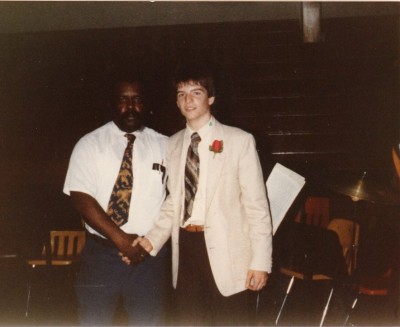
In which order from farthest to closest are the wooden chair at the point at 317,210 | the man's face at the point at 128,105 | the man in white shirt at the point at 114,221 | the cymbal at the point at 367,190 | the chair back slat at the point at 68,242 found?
the wooden chair at the point at 317,210, the chair back slat at the point at 68,242, the cymbal at the point at 367,190, the man's face at the point at 128,105, the man in white shirt at the point at 114,221

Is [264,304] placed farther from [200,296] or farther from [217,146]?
[217,146]

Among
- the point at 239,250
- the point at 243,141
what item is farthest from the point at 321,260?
the point at 243,141

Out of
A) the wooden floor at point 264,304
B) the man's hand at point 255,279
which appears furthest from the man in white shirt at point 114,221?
the wooden floor at point 264,304

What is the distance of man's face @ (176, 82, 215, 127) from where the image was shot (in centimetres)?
185

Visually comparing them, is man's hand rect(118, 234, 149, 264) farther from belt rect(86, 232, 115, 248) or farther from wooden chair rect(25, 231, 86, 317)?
wooden chair rect(25, 231, 86, 317)

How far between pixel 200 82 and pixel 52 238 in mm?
2440

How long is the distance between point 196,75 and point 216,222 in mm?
684

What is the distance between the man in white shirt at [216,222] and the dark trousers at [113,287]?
0.68ft

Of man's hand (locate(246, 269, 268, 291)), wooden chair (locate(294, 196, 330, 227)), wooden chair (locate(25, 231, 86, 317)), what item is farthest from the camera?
wooden chair (locate(294, 196, 330, 227))

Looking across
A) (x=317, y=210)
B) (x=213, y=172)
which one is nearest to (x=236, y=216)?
(x=213, y=172)

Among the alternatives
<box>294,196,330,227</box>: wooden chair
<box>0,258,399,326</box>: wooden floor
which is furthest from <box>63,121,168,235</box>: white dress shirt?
<box>294,196,330,227</box>: wooden chair

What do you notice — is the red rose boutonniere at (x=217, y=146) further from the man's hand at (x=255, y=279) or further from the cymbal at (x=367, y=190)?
the cymbal at (x=367, y=190)

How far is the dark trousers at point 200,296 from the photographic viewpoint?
5.84ft

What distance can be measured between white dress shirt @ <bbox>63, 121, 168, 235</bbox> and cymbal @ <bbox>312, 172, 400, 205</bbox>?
42.7 inches
